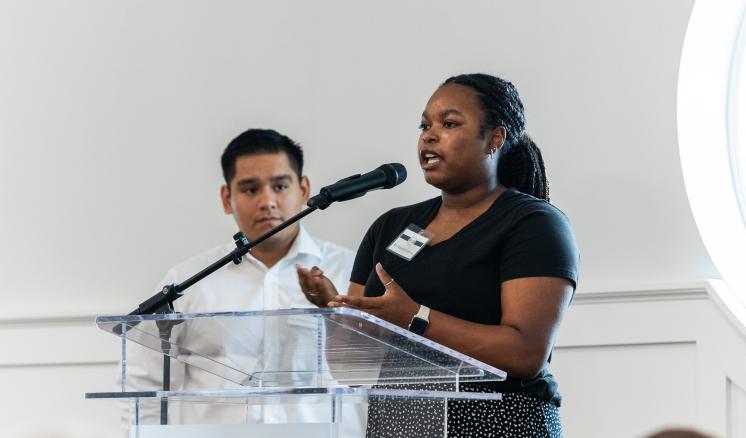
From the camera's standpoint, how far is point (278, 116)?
375 cm

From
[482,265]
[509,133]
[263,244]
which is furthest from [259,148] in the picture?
[482,265]

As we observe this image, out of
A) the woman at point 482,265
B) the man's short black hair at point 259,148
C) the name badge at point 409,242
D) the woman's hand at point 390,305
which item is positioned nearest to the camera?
the woman's hand at point 390,305

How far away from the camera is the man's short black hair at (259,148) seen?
3477mm

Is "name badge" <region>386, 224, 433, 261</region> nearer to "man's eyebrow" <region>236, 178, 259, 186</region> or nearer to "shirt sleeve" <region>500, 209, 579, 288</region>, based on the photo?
"shirt sleeve" <region>500, 209, 579, 288</region>

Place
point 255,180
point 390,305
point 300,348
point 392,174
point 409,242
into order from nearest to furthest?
1. point 300,348
2. point 390,305
3. point 392,174
4. point 409,242
5. point 255,180

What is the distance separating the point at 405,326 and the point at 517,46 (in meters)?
1.88

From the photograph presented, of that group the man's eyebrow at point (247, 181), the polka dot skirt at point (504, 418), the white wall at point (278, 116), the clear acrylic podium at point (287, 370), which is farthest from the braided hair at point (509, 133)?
the man's eyebrow at point (247, 181)

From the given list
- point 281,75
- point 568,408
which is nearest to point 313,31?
point 281,75

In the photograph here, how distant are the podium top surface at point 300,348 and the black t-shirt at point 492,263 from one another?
27 centimetres

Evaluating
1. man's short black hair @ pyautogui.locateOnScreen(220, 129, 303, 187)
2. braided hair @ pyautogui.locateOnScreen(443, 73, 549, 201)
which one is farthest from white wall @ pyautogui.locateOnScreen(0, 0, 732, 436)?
braided hair @ pyautogui.locateOnScreen(443, 73, 549, 201)

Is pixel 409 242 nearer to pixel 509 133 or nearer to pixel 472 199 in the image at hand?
pixel 472 199

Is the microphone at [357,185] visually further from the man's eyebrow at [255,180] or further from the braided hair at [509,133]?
the man's eyebrow at [255,180]

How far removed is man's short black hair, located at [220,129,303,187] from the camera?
3.48 meters

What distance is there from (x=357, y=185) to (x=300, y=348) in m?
0.38
